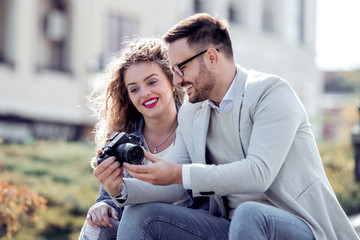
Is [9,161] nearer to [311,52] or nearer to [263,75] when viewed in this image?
[263,75]

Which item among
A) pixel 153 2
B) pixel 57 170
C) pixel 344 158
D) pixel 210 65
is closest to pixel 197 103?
pixel 210 65

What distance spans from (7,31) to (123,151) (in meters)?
14.4

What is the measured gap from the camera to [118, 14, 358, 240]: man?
2.92 m

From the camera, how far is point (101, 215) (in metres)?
3.69

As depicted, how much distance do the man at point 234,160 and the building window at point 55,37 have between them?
569 inches

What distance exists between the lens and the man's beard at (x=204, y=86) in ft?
10.7

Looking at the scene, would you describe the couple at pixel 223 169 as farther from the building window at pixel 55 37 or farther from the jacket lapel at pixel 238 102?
the building window at pixel 55 37

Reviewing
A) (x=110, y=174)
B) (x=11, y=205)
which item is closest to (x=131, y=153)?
(x=110, y=174)

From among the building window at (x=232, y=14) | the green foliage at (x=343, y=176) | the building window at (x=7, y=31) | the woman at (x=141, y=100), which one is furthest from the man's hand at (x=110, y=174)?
the building window at (x=232, y=14)

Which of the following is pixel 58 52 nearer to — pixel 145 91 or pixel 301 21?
pixel 145 91

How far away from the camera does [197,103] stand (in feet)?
11.4

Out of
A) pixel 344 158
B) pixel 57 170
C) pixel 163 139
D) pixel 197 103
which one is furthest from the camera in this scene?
pixel 344 158

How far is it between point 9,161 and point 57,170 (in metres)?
0.68

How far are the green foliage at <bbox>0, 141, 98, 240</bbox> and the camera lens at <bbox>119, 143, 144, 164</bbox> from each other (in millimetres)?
2200
